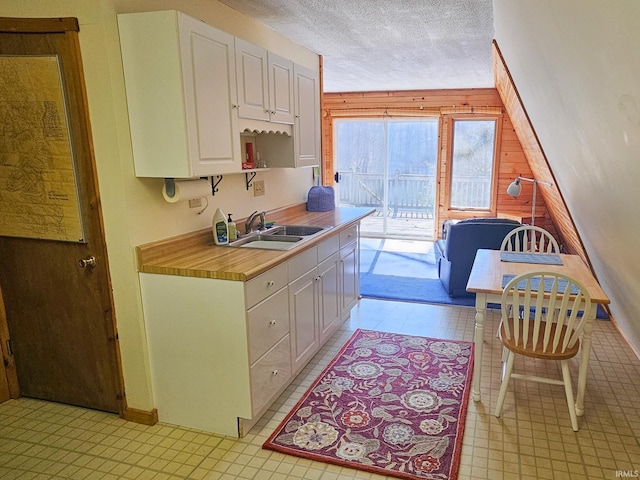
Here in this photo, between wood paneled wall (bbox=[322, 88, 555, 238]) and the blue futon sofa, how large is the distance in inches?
104

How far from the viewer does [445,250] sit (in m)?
4.52

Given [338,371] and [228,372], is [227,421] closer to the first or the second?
[228,372]

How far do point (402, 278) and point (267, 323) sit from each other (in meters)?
2.94

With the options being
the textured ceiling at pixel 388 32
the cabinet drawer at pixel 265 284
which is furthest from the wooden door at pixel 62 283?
the textured ceiling at pixel 388 32

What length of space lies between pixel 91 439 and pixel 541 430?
2331 millimetres

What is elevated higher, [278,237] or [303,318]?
[278,237]

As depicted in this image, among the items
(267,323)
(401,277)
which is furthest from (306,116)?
(401,277)

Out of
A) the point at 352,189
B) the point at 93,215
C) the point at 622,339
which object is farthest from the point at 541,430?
the point at 352,189

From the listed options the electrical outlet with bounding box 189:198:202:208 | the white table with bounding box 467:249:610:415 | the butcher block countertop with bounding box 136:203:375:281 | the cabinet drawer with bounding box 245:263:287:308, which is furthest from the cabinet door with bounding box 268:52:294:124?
the white table with bounding box 467:249:610:415

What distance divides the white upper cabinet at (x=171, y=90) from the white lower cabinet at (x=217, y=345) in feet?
1.97

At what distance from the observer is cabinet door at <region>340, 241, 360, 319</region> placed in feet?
11.9

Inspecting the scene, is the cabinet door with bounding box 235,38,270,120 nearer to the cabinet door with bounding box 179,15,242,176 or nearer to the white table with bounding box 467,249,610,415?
the cabinet door with bounding box 179,15,242,176

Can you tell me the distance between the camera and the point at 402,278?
199 inches

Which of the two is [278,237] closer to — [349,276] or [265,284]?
[265,284]
